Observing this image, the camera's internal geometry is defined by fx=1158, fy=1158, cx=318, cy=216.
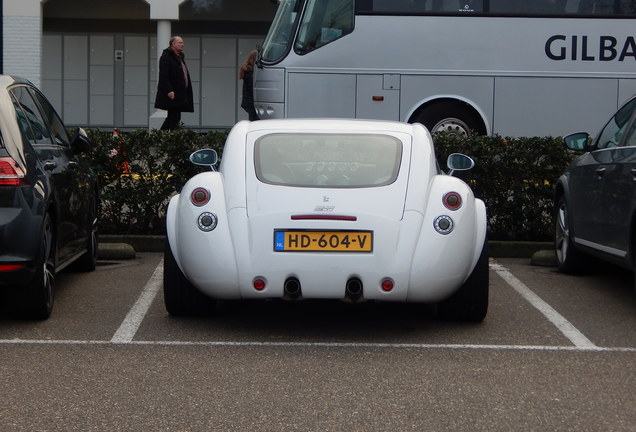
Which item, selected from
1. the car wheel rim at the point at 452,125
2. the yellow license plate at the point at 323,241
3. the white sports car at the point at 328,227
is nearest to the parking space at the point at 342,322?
the white sports car at the point at 328,227

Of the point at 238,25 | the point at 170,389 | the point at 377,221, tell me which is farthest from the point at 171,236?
the point at 238,25

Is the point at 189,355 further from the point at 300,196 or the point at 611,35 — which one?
the point at 611,35

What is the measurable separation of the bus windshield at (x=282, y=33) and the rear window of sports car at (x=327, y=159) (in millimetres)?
8681

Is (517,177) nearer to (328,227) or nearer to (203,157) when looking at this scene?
(203,157)

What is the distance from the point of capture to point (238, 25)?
91.8ft

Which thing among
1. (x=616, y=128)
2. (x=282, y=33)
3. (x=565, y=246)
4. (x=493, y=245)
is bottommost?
(x=493, y=245)

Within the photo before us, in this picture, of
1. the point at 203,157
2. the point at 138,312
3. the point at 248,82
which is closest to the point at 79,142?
the point at 203,157

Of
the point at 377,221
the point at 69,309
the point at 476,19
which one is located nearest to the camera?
the point at 377,221

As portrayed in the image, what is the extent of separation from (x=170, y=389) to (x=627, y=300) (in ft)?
13.3

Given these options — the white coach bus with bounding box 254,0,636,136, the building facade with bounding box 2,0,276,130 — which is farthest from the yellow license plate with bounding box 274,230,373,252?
the building facade with bounding box 2,0,276,130

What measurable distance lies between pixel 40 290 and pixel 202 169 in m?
4.17

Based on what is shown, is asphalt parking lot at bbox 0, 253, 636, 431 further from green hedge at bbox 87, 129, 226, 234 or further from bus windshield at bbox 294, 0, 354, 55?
bus windshield at bbox 294, 0, 354, 55

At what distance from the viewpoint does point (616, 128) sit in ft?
28.3

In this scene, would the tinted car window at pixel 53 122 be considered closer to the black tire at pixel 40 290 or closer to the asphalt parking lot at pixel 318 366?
the asphalt parking lot at pixel 318 366
